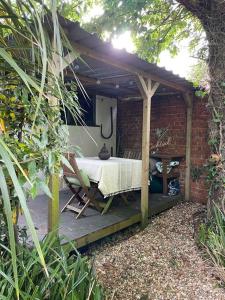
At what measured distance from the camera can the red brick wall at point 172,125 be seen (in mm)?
5496

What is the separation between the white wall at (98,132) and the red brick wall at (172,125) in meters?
0.26

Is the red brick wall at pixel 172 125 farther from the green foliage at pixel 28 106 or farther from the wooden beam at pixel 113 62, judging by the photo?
the green foliage at pixel 28 106

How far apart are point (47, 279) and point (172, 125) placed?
4.99 meters

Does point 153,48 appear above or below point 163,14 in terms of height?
below

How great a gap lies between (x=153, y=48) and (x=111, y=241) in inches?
168

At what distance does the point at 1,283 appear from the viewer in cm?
157

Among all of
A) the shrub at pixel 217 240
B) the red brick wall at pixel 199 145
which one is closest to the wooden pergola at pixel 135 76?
the red brick wall at pixel 199 145

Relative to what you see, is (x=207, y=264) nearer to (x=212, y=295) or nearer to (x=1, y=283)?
(x=212, y=295)

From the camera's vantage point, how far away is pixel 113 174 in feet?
13.3

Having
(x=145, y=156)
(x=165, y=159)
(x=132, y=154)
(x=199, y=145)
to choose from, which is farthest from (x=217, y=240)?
(x=132, y=154)

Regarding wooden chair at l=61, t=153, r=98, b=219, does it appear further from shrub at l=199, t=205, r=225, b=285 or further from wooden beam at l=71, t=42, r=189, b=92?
shrub at l=199, t=205, r=225, b=285

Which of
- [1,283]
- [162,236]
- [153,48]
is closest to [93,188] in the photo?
[162,236]

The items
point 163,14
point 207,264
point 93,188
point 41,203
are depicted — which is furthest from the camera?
point 163,14

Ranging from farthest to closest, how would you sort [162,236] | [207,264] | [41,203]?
[41,203] < [162,236] < [207,264]
